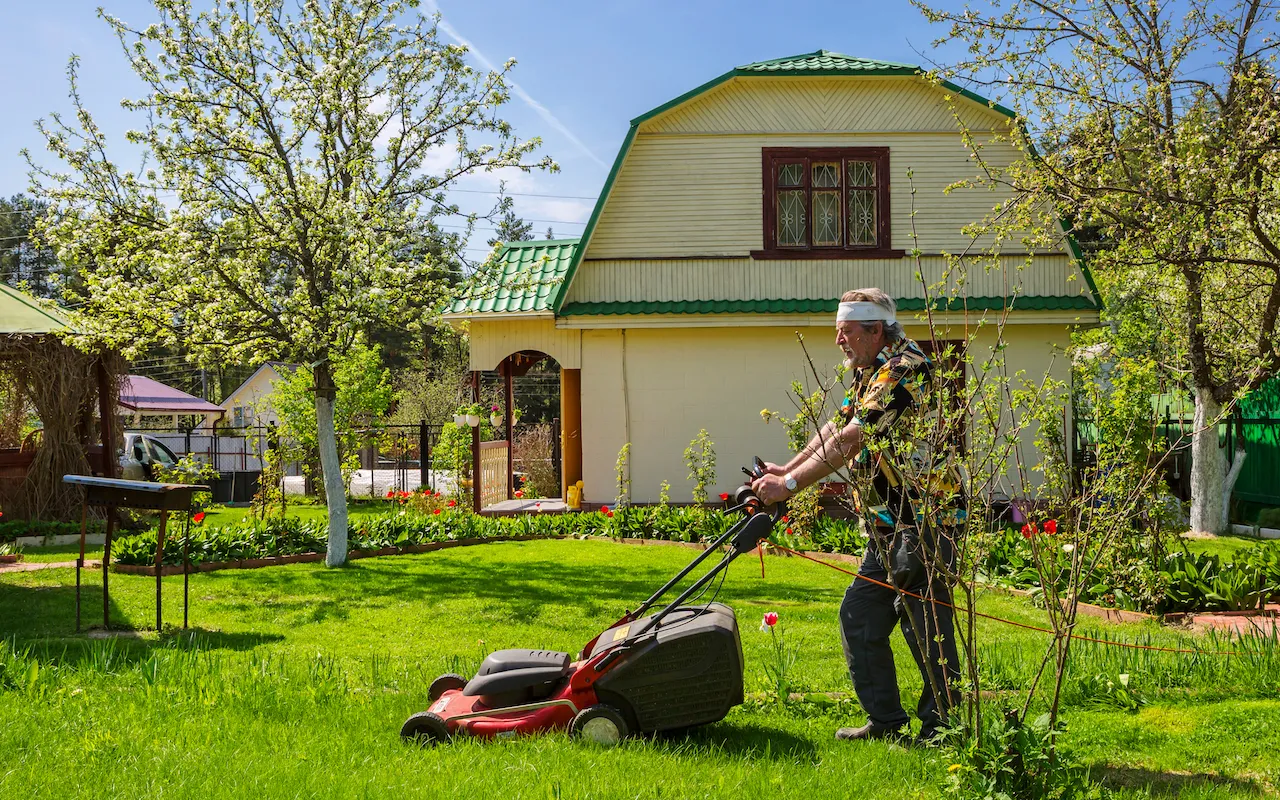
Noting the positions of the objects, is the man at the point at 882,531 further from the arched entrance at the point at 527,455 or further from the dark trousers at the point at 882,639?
the arched entrance at the point at 527,455

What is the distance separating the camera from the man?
179 inches

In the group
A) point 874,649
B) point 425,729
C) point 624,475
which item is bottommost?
point 425,729

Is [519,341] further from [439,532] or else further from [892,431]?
[892,431]

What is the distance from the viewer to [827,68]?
1599 cm

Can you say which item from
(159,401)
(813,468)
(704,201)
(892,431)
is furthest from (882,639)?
(159,401)

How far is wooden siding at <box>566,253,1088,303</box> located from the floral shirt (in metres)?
11.3

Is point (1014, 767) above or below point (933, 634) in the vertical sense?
below

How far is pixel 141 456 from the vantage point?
24391 mm

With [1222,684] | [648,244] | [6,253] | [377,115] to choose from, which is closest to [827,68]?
[648,244]

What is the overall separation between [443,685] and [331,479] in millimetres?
6710

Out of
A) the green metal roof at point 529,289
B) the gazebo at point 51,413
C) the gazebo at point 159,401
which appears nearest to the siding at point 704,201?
the green metal roof at point 529,289

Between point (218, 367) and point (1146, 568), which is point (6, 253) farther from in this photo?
point (1146, 568)

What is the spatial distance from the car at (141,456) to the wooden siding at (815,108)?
1370 centimetres

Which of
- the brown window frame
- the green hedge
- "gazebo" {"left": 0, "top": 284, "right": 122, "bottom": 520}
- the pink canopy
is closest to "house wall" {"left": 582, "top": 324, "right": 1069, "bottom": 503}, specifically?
the brown window frame
